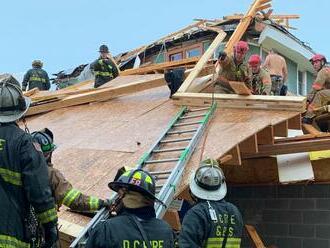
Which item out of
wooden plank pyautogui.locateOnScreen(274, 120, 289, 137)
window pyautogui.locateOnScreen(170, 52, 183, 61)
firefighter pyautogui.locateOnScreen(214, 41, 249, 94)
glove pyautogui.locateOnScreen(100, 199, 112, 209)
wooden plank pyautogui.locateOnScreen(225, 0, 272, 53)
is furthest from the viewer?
window pyautogui.locateOnScreen(170, 52, 183, 61)

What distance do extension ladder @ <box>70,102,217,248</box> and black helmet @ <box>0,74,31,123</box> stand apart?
1010 millimetres

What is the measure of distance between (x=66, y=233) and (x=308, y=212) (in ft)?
13.4

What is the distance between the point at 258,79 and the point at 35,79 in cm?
656

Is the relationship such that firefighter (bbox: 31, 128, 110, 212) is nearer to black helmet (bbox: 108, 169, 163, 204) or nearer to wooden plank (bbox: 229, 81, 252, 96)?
black helmet (bbox: 108, 169, 163, 204)

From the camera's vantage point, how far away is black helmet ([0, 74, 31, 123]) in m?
3.79

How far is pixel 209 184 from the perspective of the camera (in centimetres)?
432

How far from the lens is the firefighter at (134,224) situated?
10.7 feet

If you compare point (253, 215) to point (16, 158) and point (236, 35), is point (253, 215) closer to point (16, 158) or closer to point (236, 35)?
point (236, 35)

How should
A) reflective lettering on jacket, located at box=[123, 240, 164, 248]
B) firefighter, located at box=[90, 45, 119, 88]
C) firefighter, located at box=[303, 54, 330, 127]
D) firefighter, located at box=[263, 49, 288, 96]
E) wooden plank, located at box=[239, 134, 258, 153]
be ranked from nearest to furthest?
reflective lettering on jacket, located at box=[123, 240, 164, 248]
wooden plank, located at box=[239, 134, 258, 153]
firefighter, located at box=[303, 54, 330, 127]
firefighter, located at box=[263, 49, 288, 96]
firefighter, located at box=[90, 45, 119, 88]

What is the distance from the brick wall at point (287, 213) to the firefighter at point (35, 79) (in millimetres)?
6491

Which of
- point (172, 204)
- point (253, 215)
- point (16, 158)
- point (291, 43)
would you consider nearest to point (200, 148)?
point (172, 204)

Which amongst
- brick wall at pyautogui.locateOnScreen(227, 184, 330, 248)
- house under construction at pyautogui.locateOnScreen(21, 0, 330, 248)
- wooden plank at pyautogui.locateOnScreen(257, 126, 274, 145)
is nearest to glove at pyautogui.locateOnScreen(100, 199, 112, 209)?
house under construction at pyautogui.locateOnScreen(21, 0, 330, 248)

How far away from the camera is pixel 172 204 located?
5.03 m

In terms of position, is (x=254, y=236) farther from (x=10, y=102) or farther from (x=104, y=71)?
(x=10, y=102)
